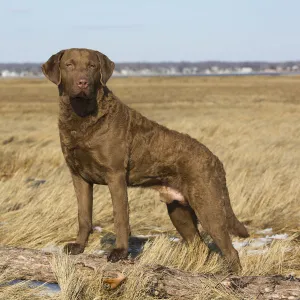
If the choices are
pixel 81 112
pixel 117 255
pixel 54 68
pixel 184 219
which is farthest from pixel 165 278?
pixel 54 68

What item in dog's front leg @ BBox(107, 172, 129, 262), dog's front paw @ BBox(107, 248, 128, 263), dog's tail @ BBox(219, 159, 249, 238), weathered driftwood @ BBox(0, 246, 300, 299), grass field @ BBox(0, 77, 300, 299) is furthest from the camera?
grass field @ BBox(0, 77, 300, 299)

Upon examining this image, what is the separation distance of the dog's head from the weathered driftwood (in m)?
1.26

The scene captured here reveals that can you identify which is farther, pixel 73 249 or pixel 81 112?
pixel 73 249

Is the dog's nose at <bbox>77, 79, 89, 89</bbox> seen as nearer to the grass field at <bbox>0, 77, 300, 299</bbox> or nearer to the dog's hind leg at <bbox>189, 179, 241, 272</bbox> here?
the dog's hind leg at <bbox>189, 179, 241, 272</bbox>

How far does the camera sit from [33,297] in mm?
4375

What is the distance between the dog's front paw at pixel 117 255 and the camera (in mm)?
4817

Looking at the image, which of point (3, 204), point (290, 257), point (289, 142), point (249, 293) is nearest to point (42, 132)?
point (289, 142)

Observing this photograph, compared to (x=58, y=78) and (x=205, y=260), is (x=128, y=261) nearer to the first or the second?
(x=205, y=260)

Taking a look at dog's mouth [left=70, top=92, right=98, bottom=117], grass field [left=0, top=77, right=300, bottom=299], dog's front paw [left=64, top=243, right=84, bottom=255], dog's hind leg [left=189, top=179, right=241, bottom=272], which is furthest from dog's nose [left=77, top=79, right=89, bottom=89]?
grass field [left=0, top=77, right=300, bottom=299]

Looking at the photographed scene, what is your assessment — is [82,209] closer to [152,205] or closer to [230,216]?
[230,216]

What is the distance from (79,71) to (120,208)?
3.61 feet

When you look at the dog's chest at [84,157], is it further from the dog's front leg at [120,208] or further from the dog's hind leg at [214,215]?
the dog's hind leg at [214,215]

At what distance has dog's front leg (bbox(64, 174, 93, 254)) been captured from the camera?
5.22 metres

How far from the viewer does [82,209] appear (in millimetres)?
5254
